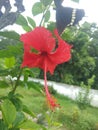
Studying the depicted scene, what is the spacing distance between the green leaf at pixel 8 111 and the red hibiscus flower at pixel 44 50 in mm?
152

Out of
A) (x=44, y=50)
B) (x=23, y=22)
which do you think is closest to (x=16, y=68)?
(x=23, y=22)

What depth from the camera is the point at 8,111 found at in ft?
1.80

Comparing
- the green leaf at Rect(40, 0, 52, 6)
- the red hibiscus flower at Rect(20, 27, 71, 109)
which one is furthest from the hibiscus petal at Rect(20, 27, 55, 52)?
the green leaf at Rect(40, 0, 52, 6)

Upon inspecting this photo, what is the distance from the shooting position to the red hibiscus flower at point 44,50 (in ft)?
1.24

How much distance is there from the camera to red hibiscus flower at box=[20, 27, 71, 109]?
379 mm

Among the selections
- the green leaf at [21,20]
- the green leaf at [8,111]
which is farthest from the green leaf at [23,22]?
the green leaf at [8,111]

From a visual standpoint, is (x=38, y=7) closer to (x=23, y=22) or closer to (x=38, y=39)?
(x=23, y=22)

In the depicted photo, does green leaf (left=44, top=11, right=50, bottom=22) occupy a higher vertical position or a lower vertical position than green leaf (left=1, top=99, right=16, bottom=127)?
higher

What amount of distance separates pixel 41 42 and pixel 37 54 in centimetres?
3

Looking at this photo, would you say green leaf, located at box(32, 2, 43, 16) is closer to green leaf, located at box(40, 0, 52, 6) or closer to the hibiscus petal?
green leaf, located at box(40, 0, 52, 6)

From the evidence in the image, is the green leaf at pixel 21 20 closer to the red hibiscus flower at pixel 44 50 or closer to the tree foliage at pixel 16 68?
the tree foliage at pixel 16 68

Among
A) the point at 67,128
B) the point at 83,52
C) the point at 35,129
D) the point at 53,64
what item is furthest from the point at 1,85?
the point at 83,52

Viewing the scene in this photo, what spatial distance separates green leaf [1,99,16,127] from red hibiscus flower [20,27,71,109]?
0.50 ft

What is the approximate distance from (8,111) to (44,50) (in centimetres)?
18
